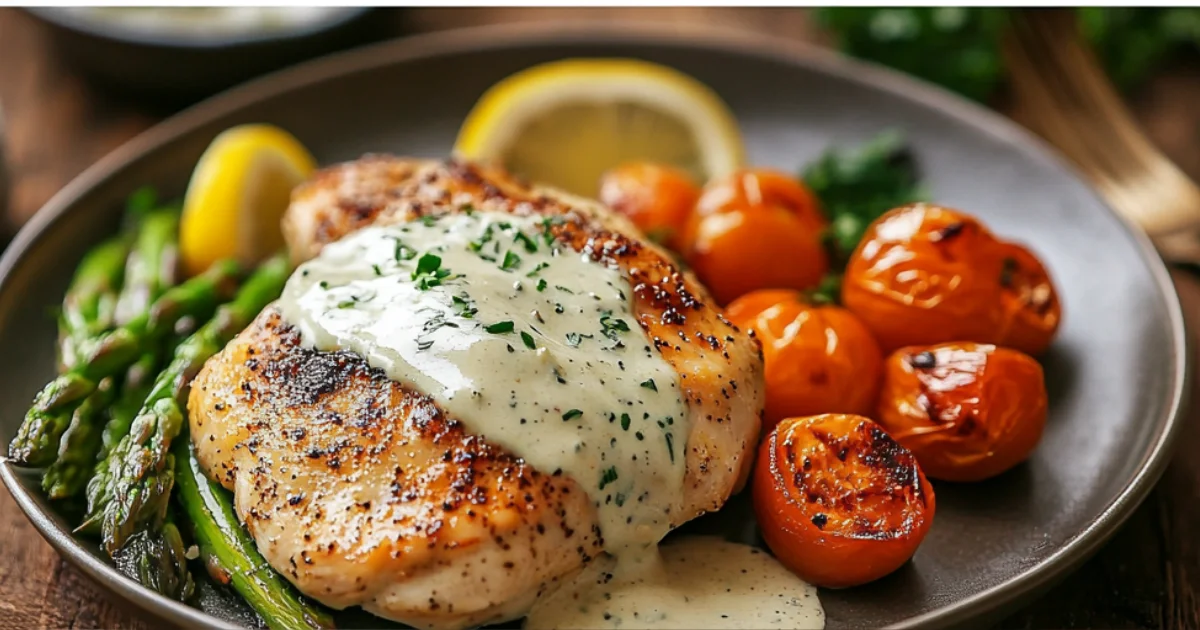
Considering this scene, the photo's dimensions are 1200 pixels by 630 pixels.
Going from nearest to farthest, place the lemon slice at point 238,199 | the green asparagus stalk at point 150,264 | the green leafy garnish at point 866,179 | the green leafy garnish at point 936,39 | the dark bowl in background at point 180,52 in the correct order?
1. the green asparagus stalk at point 150,264
2. the lemon slice at point 238,199
3. the green leafy garnish at point 866,179
4. the dark bowl in background at point 180,52
5. the green leafy garnish at point 936,39

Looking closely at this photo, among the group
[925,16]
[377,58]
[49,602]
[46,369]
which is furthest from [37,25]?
[925,16]

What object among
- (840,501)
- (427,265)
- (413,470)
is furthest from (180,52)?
(840,501)

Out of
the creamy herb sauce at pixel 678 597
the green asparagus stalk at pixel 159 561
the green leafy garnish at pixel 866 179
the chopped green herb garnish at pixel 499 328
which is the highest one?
the chopped green herb garnish at pixel 499 328

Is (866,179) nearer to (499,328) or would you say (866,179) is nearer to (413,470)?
(499,328)

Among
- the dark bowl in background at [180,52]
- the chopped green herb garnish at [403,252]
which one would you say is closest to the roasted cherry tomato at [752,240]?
the chopped green herb garnish at [403,252]

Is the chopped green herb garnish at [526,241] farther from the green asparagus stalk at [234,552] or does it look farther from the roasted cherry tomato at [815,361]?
the green asparagus stalk at [234,552]

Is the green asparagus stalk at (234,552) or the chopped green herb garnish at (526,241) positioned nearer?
the green asparagus stalk at (234,552)

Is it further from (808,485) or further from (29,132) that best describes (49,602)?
(29,132)
